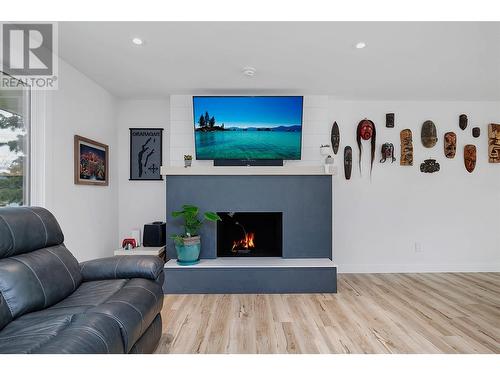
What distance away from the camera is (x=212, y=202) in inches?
138

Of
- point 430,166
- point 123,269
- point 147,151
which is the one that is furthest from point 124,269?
point 430,166

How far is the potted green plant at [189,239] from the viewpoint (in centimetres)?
321

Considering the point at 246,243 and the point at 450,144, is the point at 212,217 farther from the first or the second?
the point at 450,144

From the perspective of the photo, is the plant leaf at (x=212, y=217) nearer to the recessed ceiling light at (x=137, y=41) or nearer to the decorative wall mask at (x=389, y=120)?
the recessed ceiling light at (x=137, y=41)

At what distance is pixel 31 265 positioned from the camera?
5.39 feet

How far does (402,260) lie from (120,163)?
Result: 4.15m

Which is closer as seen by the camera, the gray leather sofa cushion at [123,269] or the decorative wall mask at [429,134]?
the gray leather sofa cushion at [123,269]

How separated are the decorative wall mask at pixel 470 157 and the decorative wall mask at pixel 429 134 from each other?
1.57ft

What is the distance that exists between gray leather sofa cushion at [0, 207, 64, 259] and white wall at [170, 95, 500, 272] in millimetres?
3305

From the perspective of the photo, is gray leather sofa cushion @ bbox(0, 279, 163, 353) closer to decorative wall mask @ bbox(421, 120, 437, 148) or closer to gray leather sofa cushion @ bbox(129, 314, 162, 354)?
gray leather sofa cushion @ bbox(129, 314, 162, 354)

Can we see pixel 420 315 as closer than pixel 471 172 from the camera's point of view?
Yes

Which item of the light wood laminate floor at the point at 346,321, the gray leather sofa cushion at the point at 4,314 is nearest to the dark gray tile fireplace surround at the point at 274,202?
the light wood laminate floor at the point at 346,321
